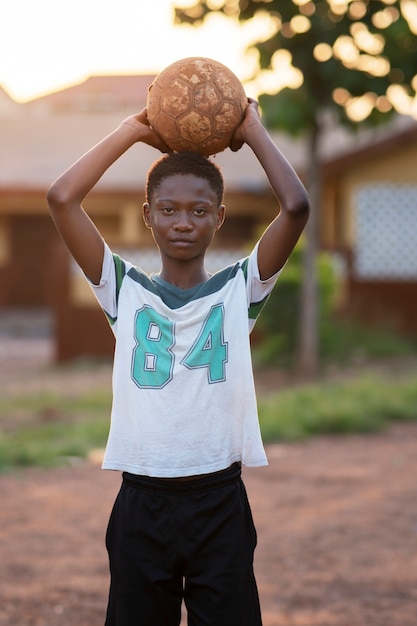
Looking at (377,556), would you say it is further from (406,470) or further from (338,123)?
(338,123)

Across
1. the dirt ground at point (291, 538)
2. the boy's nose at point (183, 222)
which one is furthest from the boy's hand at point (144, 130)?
the dirt ground at point (291, 538)

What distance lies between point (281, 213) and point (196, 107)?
0.43 m

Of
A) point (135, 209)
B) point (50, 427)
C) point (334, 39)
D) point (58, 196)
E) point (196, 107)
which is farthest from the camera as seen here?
point (135, 209)

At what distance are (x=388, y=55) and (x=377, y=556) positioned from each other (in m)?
7.23

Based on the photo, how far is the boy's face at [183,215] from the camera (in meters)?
2.70

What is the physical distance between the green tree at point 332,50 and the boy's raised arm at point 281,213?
830 centimetres

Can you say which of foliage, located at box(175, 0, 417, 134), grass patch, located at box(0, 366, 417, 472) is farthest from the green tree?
grass patch, located at box(0, 366, 417, 472)

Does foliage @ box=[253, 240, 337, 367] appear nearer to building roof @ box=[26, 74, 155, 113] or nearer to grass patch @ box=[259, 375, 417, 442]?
grass patch @ box=[259, 375, 417, 442]

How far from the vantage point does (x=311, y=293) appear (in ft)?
38.7

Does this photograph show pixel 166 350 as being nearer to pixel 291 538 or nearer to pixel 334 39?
pixel 291 538

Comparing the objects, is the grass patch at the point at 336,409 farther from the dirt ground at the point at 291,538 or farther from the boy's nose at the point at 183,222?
the boy's nose at the point at 183,222

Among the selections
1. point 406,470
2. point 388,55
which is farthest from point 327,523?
point 388,55

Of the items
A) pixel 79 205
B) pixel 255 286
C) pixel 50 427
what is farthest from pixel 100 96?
pixel 255 286

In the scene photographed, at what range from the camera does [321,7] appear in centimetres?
1073
